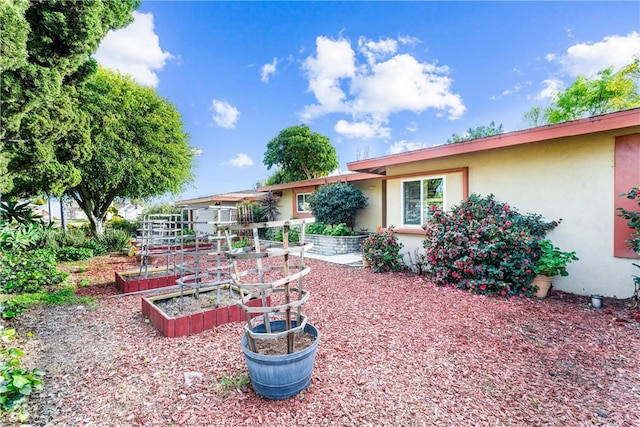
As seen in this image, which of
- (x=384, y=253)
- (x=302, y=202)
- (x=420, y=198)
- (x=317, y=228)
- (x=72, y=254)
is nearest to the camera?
(x=384, y=253)

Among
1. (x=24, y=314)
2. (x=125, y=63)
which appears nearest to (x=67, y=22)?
(x=24, y=314)

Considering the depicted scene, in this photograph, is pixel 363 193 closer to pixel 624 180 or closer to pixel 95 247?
pixel 624 180

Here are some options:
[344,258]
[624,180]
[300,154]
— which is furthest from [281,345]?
[300,154]

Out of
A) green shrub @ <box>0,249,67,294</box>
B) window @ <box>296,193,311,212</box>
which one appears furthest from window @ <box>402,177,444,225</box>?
green shrub @ <box>0,249,67,294</box>

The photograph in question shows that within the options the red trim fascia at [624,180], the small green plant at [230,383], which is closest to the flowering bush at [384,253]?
the red trim fascia at [624,180]

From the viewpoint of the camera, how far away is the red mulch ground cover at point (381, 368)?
2.04 m

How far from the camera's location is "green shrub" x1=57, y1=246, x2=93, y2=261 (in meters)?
8.80

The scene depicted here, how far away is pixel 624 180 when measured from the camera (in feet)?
14.0

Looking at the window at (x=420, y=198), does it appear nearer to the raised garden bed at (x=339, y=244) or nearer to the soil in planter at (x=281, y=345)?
the raised garden bed at (x=339, y=244)

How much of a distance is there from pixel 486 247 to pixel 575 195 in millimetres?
1801

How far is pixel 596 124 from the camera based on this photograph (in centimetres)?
412

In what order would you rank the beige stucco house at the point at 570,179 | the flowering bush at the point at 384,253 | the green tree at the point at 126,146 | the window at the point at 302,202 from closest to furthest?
1. the beige stucco house at the point at 570,179
2. the flowering bush at the point at 384,253
3. the green tree at the point at 126,146
4. the window at the point at 302,202

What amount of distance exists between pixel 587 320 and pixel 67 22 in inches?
374

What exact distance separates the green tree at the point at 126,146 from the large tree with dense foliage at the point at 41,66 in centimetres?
285
